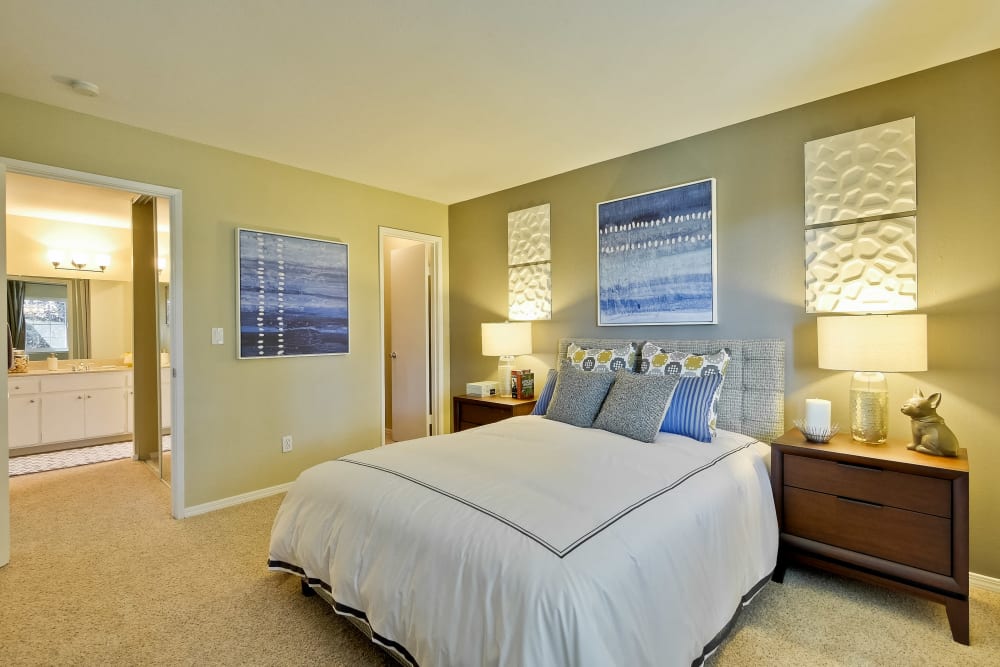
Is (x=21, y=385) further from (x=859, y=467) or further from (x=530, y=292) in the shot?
(x=859, y=467)

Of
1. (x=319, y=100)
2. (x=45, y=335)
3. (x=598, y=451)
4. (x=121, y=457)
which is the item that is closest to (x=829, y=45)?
(x=598, y=451)

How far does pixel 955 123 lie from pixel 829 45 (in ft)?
2.54

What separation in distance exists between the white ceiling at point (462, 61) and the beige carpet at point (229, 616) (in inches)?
97.0

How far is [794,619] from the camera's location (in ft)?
6.44

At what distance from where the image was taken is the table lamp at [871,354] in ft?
6.62

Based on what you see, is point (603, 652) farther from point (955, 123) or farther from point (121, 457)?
point (121, 457)

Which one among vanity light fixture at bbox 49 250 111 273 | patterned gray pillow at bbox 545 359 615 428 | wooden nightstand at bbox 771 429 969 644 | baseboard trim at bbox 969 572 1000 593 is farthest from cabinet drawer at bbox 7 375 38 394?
baseboard trim at bbox 969 572 1000 593

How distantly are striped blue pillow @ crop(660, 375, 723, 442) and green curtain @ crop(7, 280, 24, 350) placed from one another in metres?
6.52

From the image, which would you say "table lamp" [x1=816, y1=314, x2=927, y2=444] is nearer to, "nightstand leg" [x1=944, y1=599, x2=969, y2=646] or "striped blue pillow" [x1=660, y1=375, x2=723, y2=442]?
"striped blue pillow" [x1=660, y1=375, x2=723, y2=442]

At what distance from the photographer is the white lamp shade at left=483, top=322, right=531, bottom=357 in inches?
147

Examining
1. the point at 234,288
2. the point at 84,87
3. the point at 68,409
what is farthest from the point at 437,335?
the point at 68,409

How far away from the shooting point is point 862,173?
242cm

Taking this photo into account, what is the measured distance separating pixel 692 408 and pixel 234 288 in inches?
121

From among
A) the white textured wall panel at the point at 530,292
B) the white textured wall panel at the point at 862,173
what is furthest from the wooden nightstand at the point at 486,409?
the white textured wall panel at the point at 862,173
